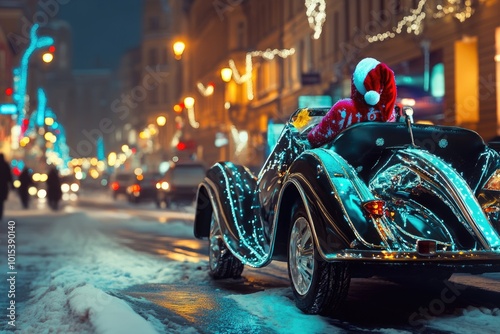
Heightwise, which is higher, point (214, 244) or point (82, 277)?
point (214, 244)

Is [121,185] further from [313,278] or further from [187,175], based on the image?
[313,278]

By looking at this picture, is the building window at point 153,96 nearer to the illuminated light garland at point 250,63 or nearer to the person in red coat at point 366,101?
the illuminated light garland at point 250,63

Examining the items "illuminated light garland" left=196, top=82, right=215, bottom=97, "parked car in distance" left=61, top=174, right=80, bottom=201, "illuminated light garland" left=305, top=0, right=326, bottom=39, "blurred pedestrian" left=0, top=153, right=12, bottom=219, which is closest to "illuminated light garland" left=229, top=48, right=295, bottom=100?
"illuminated light garland" left=196, top=82, right=215, bottom=97

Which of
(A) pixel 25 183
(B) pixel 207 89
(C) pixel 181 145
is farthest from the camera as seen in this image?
(C) pixel 181 145

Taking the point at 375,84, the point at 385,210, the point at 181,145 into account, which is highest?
the point at 375,84

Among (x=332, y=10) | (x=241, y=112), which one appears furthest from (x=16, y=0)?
(x=332, y=10)

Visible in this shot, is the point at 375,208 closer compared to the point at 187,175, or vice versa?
the point at 375,208

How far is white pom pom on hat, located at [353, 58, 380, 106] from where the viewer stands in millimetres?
6906

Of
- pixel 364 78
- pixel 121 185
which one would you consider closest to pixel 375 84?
pixel 364 78

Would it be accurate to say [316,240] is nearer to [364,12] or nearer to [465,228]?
[465,228]

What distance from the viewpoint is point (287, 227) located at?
7.24 meters

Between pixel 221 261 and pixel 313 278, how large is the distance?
2.92 meters

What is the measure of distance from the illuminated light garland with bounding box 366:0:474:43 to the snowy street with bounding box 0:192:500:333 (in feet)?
48.2

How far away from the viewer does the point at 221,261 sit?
29.6 feet
